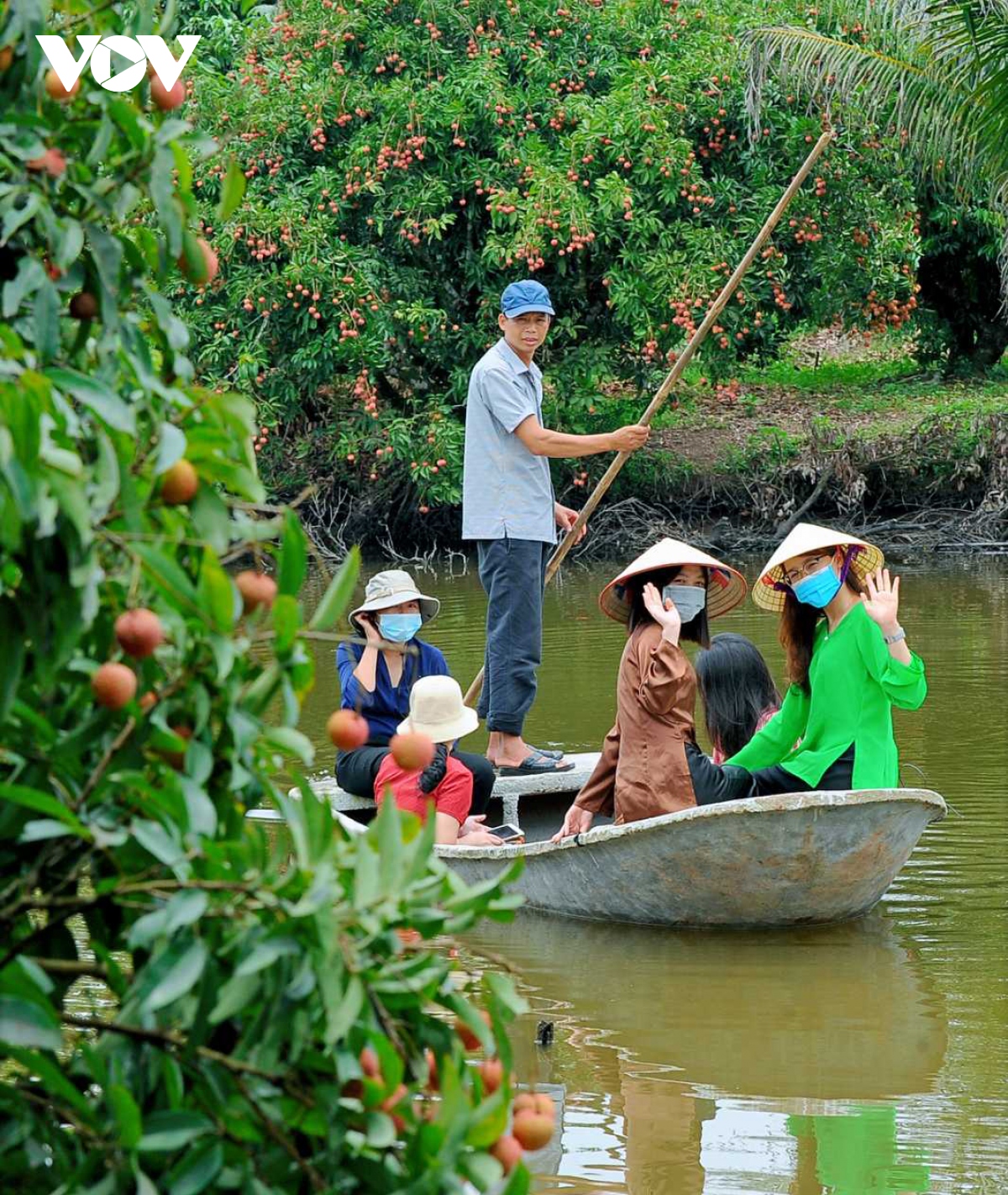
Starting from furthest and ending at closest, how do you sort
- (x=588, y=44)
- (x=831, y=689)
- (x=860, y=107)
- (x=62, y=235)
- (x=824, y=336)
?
1. (x=824, y=336)
2. (x=588, y=44)
3. (x=860, y=107)
4. (x=831, y=689)
5. (x=62, y=235)

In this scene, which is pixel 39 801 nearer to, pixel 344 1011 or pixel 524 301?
pixel 344 1011

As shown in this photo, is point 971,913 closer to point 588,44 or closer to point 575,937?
point 575,937

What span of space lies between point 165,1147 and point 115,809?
306 millimetres

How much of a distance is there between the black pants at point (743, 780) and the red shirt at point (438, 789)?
2.57 feet

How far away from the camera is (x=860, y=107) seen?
45.0 feet

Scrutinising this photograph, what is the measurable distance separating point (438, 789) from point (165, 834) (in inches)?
171

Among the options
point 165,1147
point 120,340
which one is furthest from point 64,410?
point 165,1147

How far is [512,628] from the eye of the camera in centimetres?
684

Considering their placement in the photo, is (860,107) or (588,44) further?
(588,44)

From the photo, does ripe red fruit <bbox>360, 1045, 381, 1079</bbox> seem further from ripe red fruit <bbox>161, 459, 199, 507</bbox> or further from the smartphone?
the smartphone

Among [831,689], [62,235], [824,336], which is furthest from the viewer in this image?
[824,336]

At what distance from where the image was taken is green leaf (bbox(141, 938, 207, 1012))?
1578 millimetres

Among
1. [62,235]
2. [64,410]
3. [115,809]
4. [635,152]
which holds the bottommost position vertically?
[115,809]

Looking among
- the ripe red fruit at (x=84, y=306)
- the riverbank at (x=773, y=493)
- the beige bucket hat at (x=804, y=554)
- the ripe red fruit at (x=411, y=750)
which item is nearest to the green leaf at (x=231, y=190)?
the ripe red fruit at (x=84, y=306)
